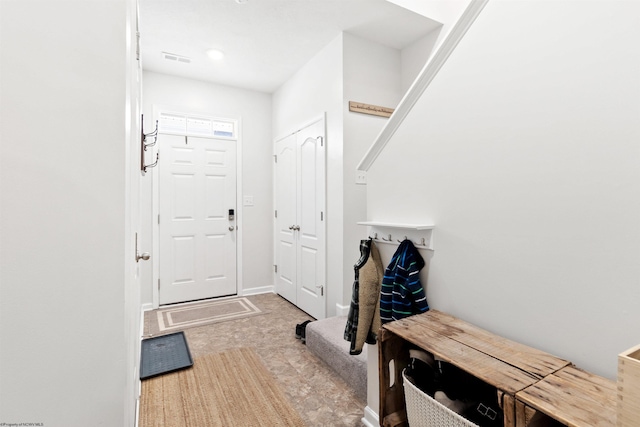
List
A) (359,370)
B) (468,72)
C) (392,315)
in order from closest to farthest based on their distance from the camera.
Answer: (468,72)
(392,315)
(359,370)

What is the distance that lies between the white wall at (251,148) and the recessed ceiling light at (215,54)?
27.5 inches

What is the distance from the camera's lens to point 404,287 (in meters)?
1.38

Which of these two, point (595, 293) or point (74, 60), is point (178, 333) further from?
point (595, 293)

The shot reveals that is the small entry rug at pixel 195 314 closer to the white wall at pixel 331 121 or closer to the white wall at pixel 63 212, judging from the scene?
the white wall at pixel 331 121

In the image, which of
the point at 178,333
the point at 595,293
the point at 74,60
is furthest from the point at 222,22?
the point at 595,293

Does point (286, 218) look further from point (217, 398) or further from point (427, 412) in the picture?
point (427, 412)

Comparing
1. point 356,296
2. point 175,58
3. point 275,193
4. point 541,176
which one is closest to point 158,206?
point 275,193

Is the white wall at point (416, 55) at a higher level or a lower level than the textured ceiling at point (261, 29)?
lower

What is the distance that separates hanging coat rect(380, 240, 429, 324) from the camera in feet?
4.49

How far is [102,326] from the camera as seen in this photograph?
0.84 metres

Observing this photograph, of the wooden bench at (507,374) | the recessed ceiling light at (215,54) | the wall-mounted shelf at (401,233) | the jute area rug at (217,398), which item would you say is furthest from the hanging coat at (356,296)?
the recessed ceiling light at (215,54)

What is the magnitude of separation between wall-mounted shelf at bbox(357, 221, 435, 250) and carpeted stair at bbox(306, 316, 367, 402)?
88cm

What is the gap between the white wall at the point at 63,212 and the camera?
2.45ft

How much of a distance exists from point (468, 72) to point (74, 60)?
1.28 m
